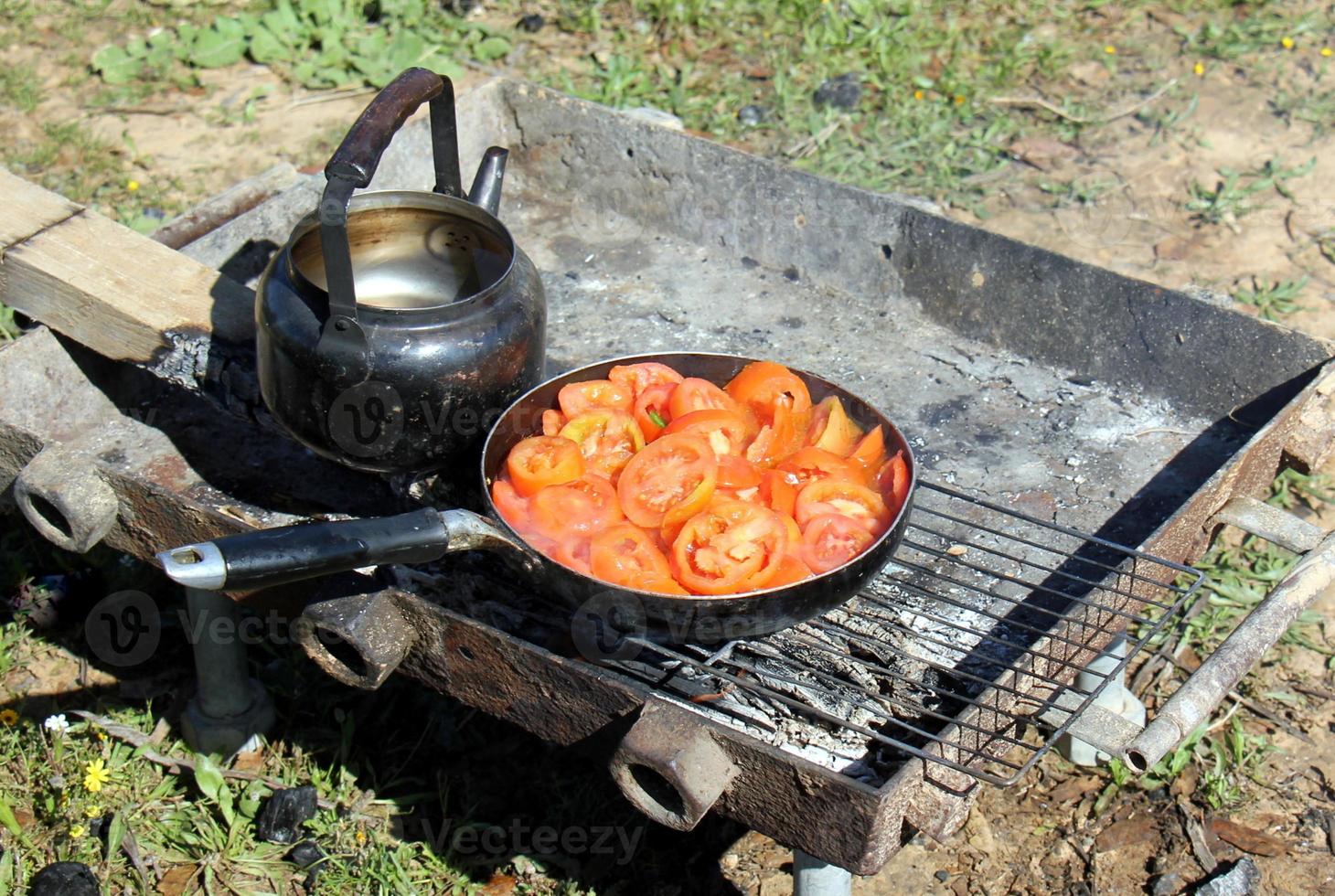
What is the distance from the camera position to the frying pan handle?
2219 millimetres

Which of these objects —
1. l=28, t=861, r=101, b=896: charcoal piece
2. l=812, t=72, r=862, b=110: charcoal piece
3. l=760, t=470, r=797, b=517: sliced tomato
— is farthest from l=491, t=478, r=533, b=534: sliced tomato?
l=812, t=72, r=862, b=110: charcoal piece

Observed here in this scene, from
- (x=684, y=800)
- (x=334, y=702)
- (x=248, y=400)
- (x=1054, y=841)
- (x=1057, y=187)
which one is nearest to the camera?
(x=684, y=800)

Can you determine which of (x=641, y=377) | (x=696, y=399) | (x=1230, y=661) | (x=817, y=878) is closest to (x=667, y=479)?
(x=696, y=399)

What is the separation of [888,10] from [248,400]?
A: 4799 millimetres

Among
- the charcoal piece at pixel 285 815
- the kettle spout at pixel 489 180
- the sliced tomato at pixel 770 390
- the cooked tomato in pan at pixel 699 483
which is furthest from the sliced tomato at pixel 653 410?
the charcoal piece at pixel 285 815

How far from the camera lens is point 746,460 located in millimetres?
2789

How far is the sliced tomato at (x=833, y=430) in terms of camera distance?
9.41 feet

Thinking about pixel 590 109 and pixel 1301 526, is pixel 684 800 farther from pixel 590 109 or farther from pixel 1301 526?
pixel 590 109

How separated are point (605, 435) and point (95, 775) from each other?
179 cm

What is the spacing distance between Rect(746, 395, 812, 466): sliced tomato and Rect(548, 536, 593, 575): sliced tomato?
445mm

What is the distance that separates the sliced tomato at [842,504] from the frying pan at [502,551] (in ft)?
0.17

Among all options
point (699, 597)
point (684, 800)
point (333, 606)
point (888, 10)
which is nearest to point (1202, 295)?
point (699, 597)

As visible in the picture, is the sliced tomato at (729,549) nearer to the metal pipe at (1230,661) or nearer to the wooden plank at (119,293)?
the metal pipe at (1230,661)

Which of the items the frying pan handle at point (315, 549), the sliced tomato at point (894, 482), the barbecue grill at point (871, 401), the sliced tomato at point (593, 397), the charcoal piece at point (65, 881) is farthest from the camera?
the charcoal piece at point (65, 881)
